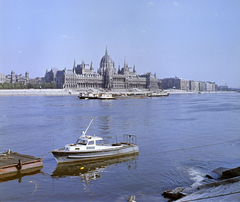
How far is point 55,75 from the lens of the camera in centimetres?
19212

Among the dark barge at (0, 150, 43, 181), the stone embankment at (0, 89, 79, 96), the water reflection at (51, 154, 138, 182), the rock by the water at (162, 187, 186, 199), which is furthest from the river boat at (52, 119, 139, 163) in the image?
the stone embankment at (0, 89, 79, 96)

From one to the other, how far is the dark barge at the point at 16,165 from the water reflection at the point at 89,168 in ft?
4.17

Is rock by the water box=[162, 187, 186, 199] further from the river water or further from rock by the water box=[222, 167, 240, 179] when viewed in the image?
rock by the water box=[222, 167, 240, 179]

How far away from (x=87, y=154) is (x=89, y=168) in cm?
122

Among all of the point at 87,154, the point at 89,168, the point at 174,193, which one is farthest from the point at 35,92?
the point at 174,193

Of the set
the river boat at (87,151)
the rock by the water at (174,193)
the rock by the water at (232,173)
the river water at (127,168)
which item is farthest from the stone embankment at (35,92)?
the rock by the water at (232,173)

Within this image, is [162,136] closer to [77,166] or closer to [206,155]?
[206,155]

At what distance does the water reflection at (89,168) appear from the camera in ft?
55.4

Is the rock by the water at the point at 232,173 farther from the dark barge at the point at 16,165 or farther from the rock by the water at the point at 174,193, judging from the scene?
the dark barge at the point at 16,165

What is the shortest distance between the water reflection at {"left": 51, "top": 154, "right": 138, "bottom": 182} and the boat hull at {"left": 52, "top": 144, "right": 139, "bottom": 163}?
0.99 feet

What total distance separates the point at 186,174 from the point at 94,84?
178m

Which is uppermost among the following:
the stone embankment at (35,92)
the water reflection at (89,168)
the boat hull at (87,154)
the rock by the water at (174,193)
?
the stone embankment at (35,92)

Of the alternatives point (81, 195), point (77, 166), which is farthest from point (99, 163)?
point (81, 195)

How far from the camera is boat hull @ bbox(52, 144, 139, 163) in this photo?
737 inches
